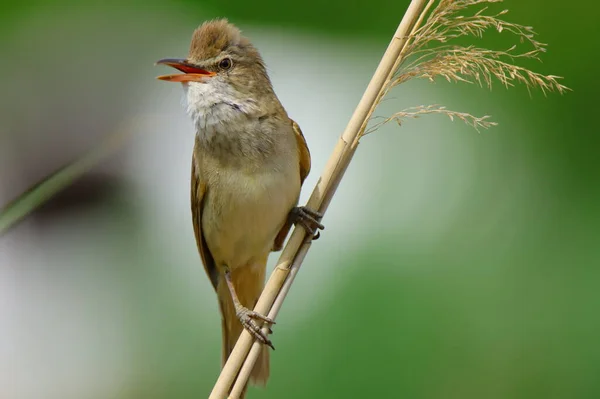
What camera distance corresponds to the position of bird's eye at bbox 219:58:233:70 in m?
2.00

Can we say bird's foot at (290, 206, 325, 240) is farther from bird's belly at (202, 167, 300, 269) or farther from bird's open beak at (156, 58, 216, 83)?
bird's open beak at (156, 58, 216, 83)

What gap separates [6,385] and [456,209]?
162 centimetres

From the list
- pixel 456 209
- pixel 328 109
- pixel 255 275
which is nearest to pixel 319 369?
pixel 255 275

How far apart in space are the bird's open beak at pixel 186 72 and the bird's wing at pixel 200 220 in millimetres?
284

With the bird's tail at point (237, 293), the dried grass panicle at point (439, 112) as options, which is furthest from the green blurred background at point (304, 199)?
the dried grass panicle at point (439, 112)

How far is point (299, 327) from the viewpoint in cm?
248

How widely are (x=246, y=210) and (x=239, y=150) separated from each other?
0.57 feet

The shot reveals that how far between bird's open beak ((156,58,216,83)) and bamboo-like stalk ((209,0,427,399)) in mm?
457

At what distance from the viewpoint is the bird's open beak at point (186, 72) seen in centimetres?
187

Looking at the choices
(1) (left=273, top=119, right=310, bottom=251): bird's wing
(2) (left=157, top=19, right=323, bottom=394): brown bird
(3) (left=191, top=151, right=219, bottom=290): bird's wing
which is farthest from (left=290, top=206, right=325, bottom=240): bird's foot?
(3) (left=191, top=151, right=219, bottom=290): bird's wing

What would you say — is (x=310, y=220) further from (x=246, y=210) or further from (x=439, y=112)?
(x=439, y=112)

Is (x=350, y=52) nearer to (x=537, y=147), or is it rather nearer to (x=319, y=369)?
(x=537, y=147)

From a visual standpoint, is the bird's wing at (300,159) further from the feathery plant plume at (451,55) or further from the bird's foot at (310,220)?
the feathery plant plume at (451,55)

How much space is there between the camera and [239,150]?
2.00 m
